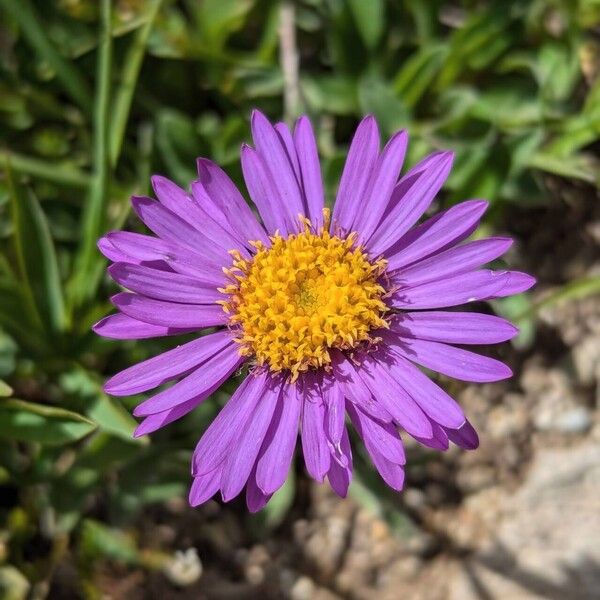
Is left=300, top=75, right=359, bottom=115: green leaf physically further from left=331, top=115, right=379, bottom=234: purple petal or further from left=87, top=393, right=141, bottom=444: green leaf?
left=87, top=393, right=141, bottom=444: green leaf

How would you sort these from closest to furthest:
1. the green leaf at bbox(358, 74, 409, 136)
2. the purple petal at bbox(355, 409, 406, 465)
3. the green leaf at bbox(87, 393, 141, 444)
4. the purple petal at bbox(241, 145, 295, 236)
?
the purple petal at bbox(355, 409, 406, 465) < the purple petal at bbox(241, 145, 295, 236) < the green leaf at bbox(87, 393, 141, 444) < the green leaf at bbox(358, 74, 409, 136)

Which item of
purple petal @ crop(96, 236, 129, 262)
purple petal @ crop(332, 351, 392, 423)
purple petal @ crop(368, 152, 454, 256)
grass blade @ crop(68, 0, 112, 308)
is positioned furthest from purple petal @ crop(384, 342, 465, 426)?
grass blade @ crop(68, 0, 112, 308)

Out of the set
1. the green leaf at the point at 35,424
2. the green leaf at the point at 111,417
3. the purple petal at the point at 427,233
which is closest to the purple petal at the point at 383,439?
the purple petal at the point at 427,233

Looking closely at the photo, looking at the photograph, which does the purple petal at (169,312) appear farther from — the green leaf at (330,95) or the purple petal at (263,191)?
the green leaf at (330,95)

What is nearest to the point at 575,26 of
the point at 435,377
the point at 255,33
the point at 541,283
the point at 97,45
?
the point at 541,283

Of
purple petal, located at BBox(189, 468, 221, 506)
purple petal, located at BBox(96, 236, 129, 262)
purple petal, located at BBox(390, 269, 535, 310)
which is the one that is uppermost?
purple petal, located at BBox(96, 236, 129, 262)

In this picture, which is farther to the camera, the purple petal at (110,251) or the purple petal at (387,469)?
the purple petal at (110,251)

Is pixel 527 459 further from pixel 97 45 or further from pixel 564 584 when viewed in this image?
pixel 97 45

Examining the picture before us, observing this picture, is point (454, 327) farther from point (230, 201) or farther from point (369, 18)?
point (369, 18)
